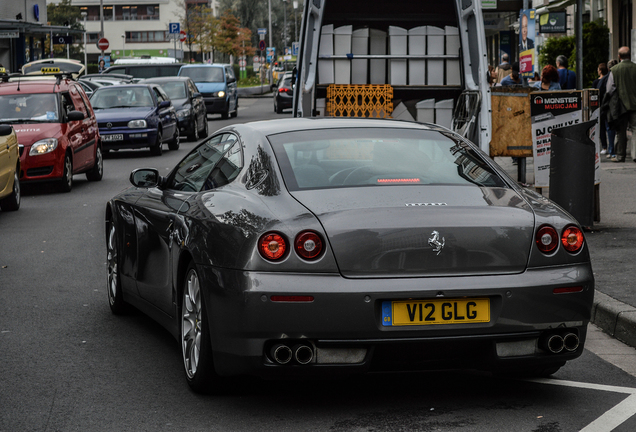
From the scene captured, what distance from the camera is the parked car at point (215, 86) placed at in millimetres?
37875

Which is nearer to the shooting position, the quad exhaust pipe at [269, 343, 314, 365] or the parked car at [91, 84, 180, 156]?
the quad exhaust pipe at [269, 343, 314, 365]

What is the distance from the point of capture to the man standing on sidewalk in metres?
18.2

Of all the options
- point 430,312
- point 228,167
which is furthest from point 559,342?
point 228,167

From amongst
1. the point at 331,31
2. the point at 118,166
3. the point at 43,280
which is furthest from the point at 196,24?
the point at 43,280

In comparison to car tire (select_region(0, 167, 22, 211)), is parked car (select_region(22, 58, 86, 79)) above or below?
above

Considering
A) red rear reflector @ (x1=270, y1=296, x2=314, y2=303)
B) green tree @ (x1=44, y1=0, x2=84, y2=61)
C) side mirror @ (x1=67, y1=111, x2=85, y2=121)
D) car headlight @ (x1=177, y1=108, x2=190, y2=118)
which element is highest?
green tree @ (x1=44, y1=0, x2=84, y2=61)

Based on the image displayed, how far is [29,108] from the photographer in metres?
17.2

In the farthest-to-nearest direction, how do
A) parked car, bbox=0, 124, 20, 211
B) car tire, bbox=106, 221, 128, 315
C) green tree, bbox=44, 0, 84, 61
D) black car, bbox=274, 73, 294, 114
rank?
1. green tree, bbox=44, 0, 84, 61
2. black car, bbox=274, 73, 294, 114
3. parked car, bbox=0, 124, 20, 211
4. car tire, bbox=106, 221, 128, 315

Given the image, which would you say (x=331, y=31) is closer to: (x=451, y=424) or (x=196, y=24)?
(x=451, y=424)

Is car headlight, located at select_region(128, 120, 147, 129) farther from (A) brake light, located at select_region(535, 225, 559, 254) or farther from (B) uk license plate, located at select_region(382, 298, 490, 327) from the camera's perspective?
(B) uk license plate, located at select_region(382, 298, 490, 327)

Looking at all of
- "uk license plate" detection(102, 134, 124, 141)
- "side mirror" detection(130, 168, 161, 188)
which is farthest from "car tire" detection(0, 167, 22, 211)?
"uk license plate" detection(102, 134, 124, 141)

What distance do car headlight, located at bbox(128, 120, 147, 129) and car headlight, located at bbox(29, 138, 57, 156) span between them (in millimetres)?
6876

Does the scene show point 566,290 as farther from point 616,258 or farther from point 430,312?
point 616,258

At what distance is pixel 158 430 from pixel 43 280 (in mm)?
4576
